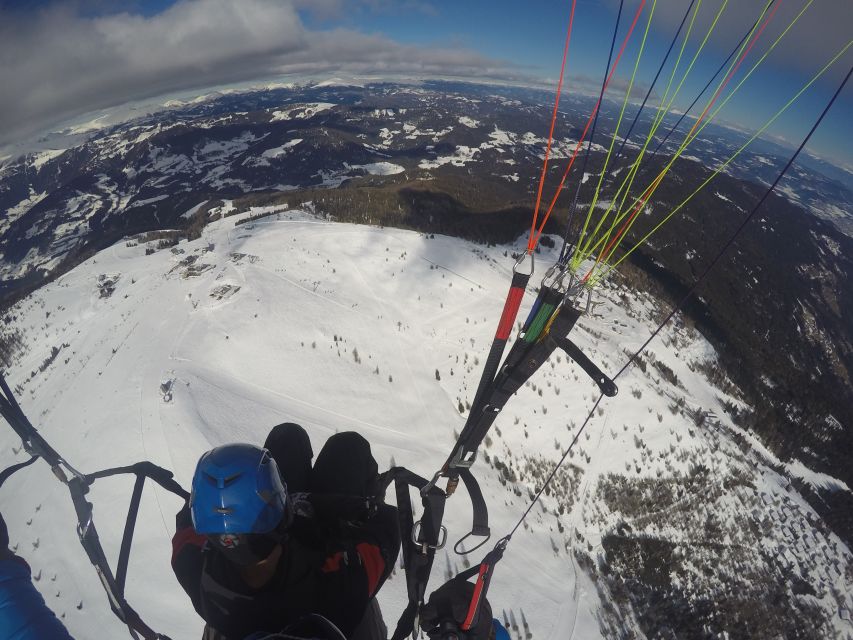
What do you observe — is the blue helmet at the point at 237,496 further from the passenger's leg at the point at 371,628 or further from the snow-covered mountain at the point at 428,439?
the snow-covered mountain at the point at 428,439

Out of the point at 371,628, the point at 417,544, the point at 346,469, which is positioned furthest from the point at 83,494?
the point at 417,544

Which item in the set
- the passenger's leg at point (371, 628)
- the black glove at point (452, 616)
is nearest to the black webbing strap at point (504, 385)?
the black glove at point (452, 616)

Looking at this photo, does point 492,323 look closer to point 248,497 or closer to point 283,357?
point 283,357

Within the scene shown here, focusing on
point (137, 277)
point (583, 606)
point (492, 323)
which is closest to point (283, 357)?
point (492, 323)

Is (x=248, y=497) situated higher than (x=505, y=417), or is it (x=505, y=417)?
(x=248, y=497)

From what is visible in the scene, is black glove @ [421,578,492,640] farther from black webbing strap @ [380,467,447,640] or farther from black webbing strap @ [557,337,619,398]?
black webbing strap @ [557,337,619,398]

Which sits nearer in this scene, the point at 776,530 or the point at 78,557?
the point at 78,557
